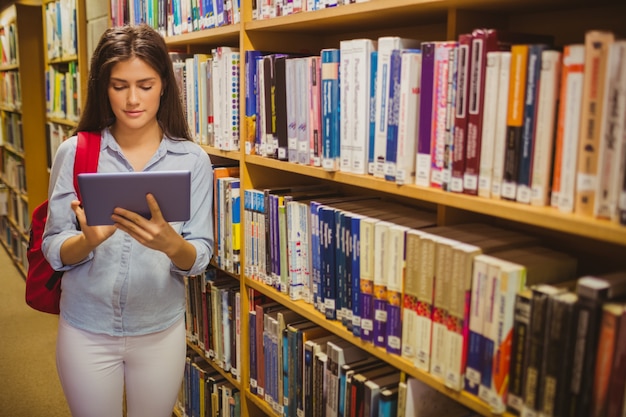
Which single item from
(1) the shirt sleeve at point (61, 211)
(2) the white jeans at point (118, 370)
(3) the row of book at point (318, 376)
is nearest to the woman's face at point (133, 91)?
(1) the shirt sleeve at point (61, 211)

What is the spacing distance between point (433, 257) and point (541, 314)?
0.79ft

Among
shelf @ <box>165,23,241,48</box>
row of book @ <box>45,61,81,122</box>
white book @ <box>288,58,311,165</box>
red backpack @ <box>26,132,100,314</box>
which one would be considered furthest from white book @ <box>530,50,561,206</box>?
row of book @ <box>45,61,81,122</box>

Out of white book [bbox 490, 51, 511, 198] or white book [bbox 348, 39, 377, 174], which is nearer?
white book [bbox 490, 51, 511, 198]

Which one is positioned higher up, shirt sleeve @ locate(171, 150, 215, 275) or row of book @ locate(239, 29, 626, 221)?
row of book @ locate(239, 29, 626, 221)

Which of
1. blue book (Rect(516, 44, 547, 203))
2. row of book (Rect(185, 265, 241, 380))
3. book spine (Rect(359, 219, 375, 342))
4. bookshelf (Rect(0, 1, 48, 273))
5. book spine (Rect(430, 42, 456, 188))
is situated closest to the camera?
blue book (Rect(516, 44, 547, 203))

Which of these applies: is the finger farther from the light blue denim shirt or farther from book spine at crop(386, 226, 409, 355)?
book spine at crop(386, 226, 409, 355)

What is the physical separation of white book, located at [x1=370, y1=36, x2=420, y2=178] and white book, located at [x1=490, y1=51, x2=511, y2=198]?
26 centimetres

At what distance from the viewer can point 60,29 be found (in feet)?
11.7

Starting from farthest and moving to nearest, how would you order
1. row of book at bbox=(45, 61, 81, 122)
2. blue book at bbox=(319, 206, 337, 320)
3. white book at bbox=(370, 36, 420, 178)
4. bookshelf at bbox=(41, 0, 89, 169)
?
1. row of book at bbox=(45, 61, 81, 122)
2. bookshelf at bbox=(41, 0, 89, 169)
3. blue book at bbox=(319, 206, 337, 320)
4. white book at bbox=(370, 36, 420, 178)

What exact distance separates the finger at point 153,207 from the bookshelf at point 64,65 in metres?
2.03

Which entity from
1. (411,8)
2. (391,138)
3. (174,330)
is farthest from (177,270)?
(411,8)

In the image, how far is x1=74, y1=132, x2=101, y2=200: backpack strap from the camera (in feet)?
4.77

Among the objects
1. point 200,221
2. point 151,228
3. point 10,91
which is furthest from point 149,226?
point 10,91

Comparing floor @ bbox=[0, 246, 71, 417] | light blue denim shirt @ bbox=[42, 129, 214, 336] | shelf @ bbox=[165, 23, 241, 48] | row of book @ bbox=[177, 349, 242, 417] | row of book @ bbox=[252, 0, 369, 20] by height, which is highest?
row of book @ bbox=[252, 0, 369, 20]
